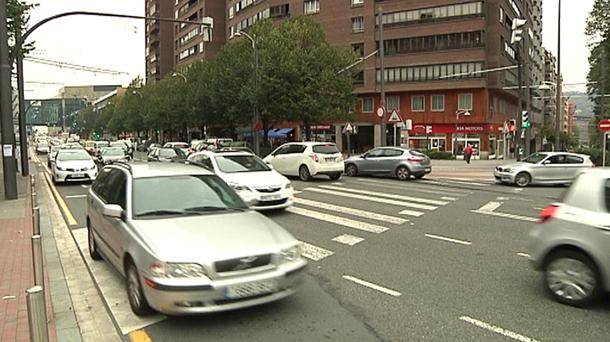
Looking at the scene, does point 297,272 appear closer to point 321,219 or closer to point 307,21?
point 321,219

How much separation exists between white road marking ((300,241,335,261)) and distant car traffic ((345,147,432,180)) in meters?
14.4

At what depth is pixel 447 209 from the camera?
1366cm

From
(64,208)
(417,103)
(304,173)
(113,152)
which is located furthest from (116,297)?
(417,103)

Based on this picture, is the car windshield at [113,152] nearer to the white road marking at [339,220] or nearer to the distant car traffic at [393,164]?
the distant car traffic at [393,164]

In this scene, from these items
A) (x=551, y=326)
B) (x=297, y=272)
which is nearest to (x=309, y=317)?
(x=297, y=272)

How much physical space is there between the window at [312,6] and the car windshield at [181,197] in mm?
59059

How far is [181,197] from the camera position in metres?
6.48

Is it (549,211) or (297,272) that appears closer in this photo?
(297,272)

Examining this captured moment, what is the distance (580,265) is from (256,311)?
138 inches

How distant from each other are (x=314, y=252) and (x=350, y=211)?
15.0ft

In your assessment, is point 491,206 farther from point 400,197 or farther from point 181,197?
point 181,197

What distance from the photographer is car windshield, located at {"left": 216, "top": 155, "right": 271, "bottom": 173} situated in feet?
42.6

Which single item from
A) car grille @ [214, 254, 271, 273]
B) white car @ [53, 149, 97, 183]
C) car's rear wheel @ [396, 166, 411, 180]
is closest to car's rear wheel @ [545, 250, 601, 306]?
car grille @ [214, 254, 271, 273]

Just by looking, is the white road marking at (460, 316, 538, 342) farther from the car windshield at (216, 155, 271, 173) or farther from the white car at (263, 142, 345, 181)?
the white car at (263, 142, 345, 181)
